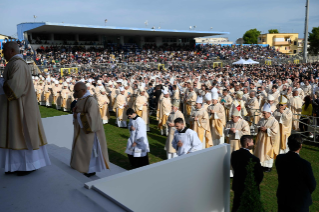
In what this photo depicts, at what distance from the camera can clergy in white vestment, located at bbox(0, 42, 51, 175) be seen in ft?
11.6

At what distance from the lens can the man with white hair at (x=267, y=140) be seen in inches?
263

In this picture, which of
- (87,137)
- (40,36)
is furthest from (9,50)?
(40,36)

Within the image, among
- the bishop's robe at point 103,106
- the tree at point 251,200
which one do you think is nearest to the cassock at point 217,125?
the bishop's robe at point 103,106

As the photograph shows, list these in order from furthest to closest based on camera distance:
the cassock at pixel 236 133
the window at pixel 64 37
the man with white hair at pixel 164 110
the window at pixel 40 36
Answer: the window at pixel 64 37 < the window at pixel 40 36 < the man with white hair at pixel 164 110 < the cassock at pixel 236 133

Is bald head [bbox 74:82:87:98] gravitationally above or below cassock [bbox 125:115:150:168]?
above

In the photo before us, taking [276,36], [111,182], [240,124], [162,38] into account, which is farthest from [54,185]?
[276,36]

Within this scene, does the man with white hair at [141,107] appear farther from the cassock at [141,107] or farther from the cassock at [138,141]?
the cassock at [138,141]

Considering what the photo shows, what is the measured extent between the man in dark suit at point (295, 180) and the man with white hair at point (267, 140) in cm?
321

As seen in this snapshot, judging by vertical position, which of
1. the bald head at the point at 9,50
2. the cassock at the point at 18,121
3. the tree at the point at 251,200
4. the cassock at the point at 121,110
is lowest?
the cassock at the point at 121,110

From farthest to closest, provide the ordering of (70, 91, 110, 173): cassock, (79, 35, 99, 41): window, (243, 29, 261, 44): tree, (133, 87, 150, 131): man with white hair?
(243, 29, 261, 44): tree
(79, 35, 99, 41): window
(133, 87, 150, 131): man with white hair
(70, 91, 110, 173): cassock

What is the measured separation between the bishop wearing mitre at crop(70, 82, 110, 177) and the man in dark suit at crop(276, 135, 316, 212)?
2.55m

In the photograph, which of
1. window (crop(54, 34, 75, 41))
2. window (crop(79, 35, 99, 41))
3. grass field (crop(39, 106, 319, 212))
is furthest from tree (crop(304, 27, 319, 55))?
grass field (crop(39, 106, 319, 212))

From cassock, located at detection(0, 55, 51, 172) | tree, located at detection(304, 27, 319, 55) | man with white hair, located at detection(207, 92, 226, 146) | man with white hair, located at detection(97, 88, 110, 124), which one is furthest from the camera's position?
tree, located at detection(304, 27, 319, 55)

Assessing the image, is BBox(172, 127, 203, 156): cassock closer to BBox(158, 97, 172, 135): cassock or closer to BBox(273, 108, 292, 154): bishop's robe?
BBox(273, 108, 292, 154): bishop's robe
